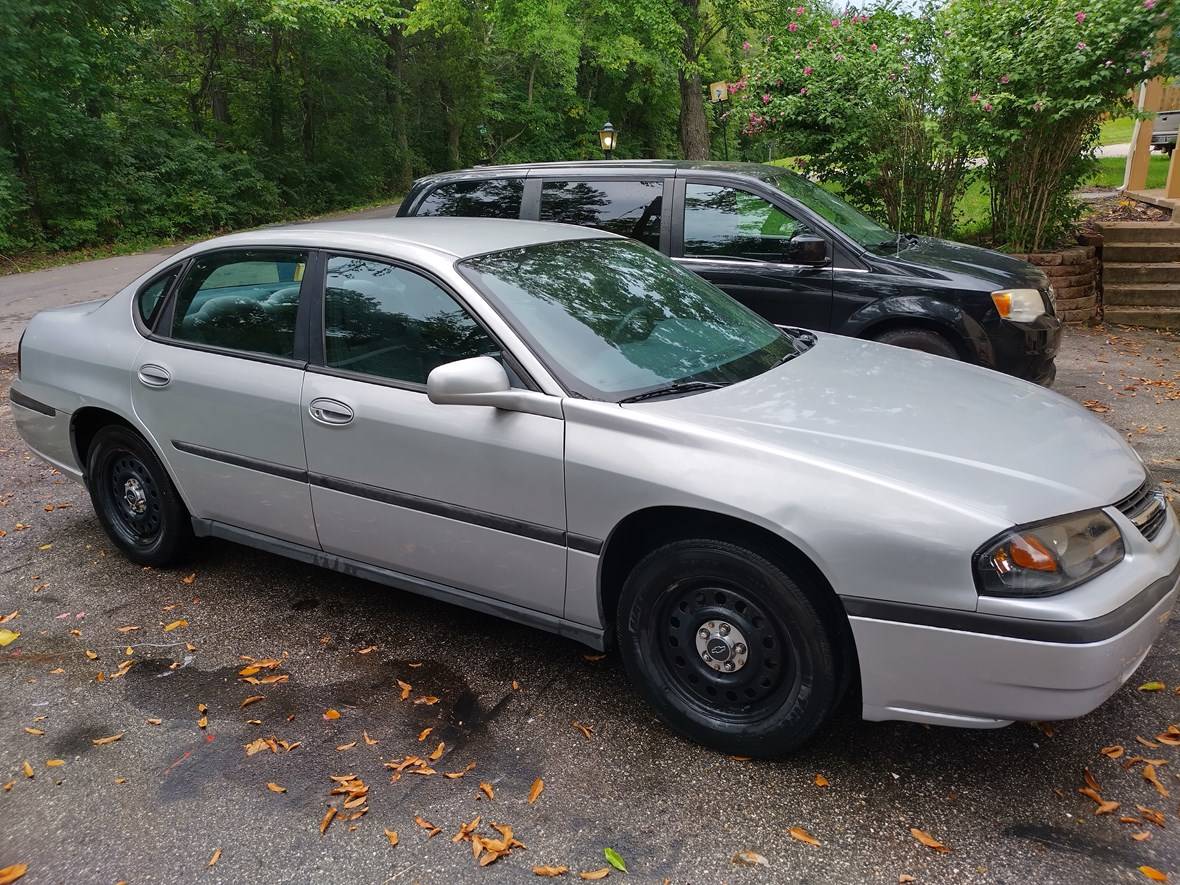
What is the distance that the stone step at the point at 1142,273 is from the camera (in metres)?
9.94

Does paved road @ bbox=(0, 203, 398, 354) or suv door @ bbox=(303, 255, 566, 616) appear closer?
suv door @ bbox=(303, 255, 566, 616)

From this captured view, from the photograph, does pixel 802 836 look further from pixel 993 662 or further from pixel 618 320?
pixel 618 320

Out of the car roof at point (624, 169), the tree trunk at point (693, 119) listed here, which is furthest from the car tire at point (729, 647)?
the tree trunk at point (693, 119)

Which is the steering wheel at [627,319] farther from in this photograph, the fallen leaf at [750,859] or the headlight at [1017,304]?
the headlight at [1017,304]

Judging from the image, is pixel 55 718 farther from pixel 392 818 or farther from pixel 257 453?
pixel 392 818

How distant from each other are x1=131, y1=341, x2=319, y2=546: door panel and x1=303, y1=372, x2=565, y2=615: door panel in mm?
120

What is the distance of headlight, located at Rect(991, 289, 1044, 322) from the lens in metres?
6.04

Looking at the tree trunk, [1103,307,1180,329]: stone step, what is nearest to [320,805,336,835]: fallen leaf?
[1103,307,1180,329]: stone step

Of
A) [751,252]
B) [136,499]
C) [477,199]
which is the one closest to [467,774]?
[136,499]

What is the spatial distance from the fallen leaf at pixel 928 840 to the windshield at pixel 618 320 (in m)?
1.59

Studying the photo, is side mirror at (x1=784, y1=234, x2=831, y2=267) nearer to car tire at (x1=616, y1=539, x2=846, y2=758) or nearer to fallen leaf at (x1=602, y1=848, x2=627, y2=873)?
car tire at (x1=616, y1=539, x2=846, y2=758)

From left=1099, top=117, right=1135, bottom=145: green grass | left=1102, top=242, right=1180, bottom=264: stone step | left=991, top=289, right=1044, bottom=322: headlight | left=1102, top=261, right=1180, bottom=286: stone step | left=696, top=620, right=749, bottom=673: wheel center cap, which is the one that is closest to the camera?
left=696, top=620, right=749, bottom=673: wheel center cap

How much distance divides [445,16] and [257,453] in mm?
24354

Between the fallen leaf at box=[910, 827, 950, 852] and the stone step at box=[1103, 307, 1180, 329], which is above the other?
the stone step at box=[1103, 307, 1180, 329]
